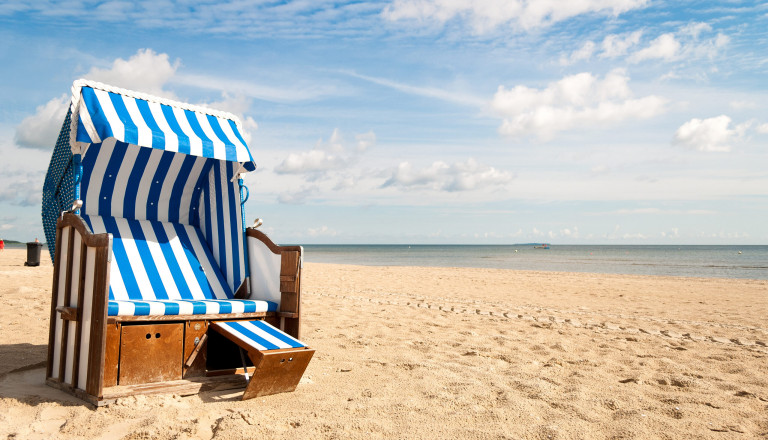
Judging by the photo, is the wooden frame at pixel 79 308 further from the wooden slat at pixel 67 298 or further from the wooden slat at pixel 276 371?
the wooden slat at pixel 276 371

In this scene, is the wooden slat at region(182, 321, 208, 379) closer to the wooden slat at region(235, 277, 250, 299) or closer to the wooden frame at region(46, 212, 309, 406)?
the wooden frame at region(46, 212, 309, 406)

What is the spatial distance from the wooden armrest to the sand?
47cm

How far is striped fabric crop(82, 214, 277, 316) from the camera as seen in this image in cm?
384

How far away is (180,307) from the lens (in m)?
3.44

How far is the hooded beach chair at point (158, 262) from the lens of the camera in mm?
3260

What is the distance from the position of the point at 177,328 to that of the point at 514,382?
2.29m

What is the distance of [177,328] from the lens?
3482 mm

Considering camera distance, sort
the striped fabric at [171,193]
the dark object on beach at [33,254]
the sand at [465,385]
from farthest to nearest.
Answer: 1. the dark object on beach at [33,254]
2. the striped fabric at [171,193]
3. the sand at [465,385]

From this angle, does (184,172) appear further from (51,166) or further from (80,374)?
(80,374)

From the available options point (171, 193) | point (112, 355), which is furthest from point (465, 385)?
point (171, 193)

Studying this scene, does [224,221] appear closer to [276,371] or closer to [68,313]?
[68,313]

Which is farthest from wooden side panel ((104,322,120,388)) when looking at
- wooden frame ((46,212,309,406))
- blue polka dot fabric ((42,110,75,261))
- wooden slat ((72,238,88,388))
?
blue polka dot fabric ((42,110,75,261))

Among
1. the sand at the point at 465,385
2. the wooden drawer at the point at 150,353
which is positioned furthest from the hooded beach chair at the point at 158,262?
the sand at the point at 465,385

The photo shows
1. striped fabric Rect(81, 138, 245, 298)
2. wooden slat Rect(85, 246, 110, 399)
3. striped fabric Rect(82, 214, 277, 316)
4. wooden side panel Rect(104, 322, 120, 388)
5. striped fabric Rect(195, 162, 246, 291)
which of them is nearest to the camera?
wooden slat Rect(85, 246, 110, 399)
